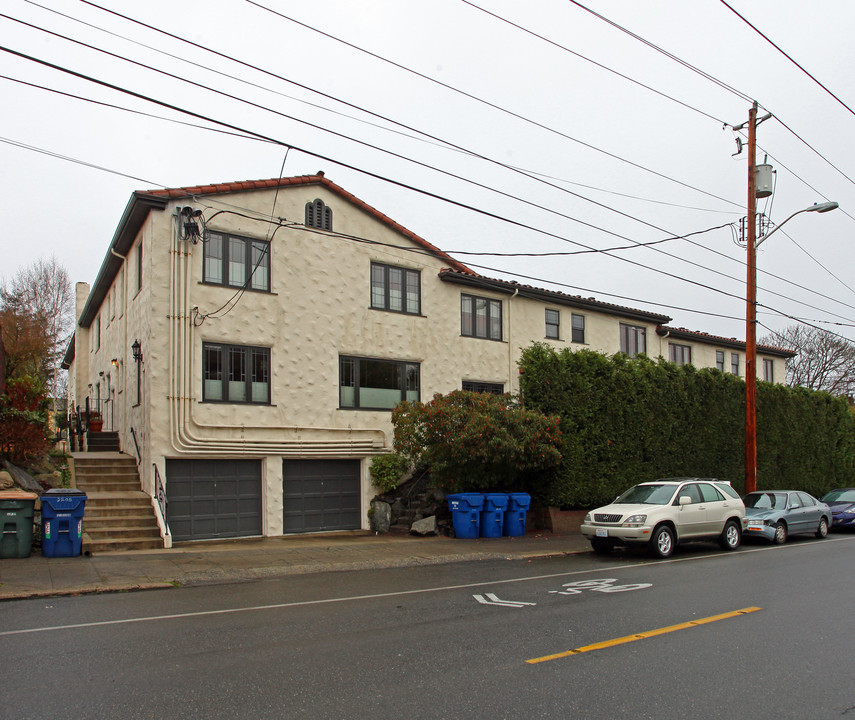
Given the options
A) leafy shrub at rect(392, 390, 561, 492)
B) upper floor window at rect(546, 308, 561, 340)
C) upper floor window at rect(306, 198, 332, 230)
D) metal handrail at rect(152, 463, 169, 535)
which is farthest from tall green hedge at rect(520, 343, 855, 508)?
metal handrail at rect(152, 463, 169, 535)

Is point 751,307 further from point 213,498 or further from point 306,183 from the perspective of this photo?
point 213,498

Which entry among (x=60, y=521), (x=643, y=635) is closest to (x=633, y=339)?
(x=60, y=521)

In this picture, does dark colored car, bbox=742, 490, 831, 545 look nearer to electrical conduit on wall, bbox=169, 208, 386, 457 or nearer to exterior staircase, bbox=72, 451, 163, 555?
electrical conduit on wall, bbox=169, 208, 386, 457

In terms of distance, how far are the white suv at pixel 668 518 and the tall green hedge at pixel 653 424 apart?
3540 millimetres

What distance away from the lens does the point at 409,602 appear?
951 cm

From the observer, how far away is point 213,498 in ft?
55.2

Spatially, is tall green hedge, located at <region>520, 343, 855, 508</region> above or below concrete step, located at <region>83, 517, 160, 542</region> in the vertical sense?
above

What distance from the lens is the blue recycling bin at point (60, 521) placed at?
42.0 ft

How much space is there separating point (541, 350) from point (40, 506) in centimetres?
1248

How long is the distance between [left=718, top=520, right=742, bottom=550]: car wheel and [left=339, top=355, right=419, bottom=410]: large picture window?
8700 millimetres

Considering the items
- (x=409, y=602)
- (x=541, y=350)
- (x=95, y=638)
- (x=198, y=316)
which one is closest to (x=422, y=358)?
(x=541, y=350)

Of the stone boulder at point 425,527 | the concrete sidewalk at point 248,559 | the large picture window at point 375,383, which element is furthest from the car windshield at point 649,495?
the large picture window at point 375,383

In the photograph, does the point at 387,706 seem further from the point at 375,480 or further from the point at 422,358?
the point at 422,358

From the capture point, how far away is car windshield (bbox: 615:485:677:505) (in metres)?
15.4
